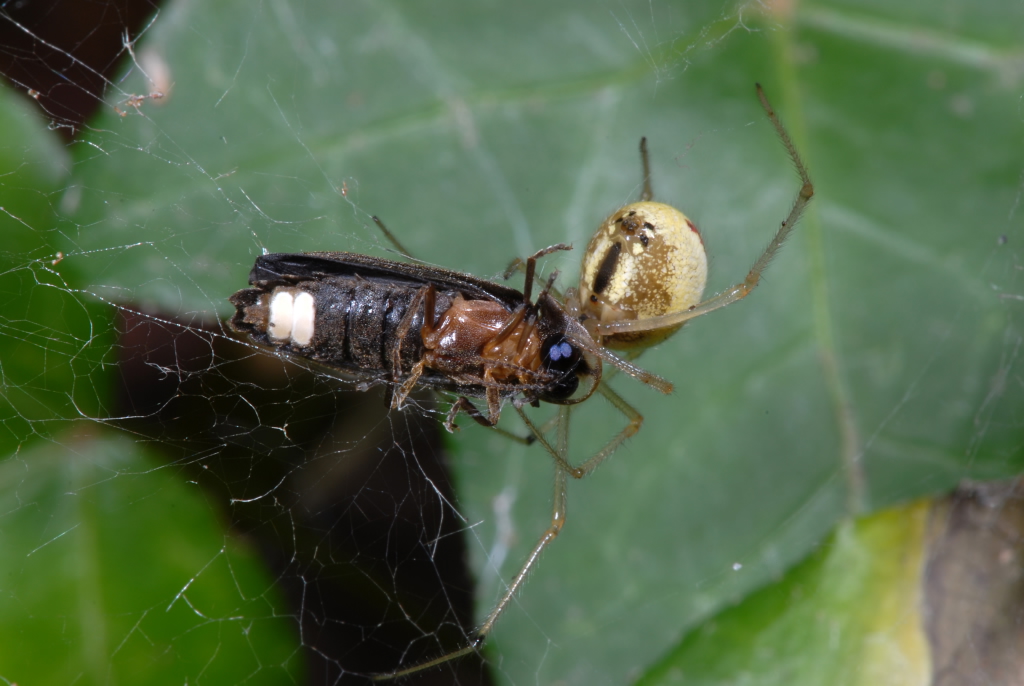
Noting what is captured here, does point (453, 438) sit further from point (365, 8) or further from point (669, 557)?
point (365, 8)

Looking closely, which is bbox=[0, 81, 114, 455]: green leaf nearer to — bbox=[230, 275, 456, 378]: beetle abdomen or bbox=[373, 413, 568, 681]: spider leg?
bbox=[230, 275, 456, 378]: beetle abdomen

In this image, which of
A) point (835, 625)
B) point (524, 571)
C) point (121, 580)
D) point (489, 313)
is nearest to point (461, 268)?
point (489, 313)

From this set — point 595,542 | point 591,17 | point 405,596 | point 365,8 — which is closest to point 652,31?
point 591,17

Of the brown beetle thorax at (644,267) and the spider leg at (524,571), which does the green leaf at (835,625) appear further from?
the brown beetle thorax at (644,267)

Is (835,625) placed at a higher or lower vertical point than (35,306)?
lower

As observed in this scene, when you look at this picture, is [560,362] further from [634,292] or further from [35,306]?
[35,306]

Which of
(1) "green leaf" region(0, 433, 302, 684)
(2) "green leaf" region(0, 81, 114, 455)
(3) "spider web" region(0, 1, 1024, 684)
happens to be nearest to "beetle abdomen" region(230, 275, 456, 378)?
(3) "spider web" region(0, 1, 1024, 684)

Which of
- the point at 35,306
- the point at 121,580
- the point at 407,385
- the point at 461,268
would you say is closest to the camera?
the point at 407,385
